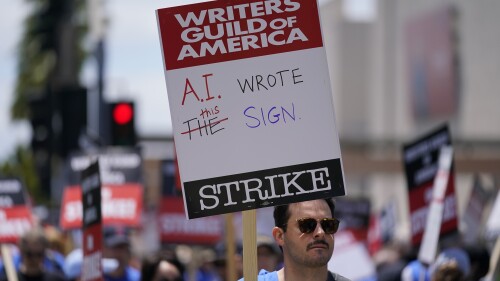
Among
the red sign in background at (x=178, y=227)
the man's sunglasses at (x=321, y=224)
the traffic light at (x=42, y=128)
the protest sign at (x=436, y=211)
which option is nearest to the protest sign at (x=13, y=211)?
the red sign in background at (x=178, y=227)

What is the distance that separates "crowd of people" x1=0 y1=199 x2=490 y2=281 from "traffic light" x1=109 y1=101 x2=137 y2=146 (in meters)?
2.60

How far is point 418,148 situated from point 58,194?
13310 mm

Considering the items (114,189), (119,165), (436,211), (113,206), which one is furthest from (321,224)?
(119,165)

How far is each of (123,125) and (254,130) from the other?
10616mm

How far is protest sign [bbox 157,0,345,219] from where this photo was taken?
236 inches

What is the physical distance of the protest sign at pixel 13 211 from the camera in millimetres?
13586

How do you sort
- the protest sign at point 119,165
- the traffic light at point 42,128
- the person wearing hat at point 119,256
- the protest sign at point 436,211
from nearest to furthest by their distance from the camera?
the protest sign at point 436,211 → the person wearing hat at point 119,256 → the protest sign at point 119,165 → the traffic light at point 42,128

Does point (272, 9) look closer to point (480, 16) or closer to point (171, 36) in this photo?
point (171, 36)

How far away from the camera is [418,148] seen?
35.6 feet

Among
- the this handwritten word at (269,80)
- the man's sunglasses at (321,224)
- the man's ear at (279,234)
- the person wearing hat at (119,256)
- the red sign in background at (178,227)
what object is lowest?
the red sign in background at (178,227)

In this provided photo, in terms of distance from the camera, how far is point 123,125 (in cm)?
1653

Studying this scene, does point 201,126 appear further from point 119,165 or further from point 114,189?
point 119,165

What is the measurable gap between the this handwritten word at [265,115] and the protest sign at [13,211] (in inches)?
307

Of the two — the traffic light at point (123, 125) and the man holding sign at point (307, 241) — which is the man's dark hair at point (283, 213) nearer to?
the man holding sign at point (307, 241)
